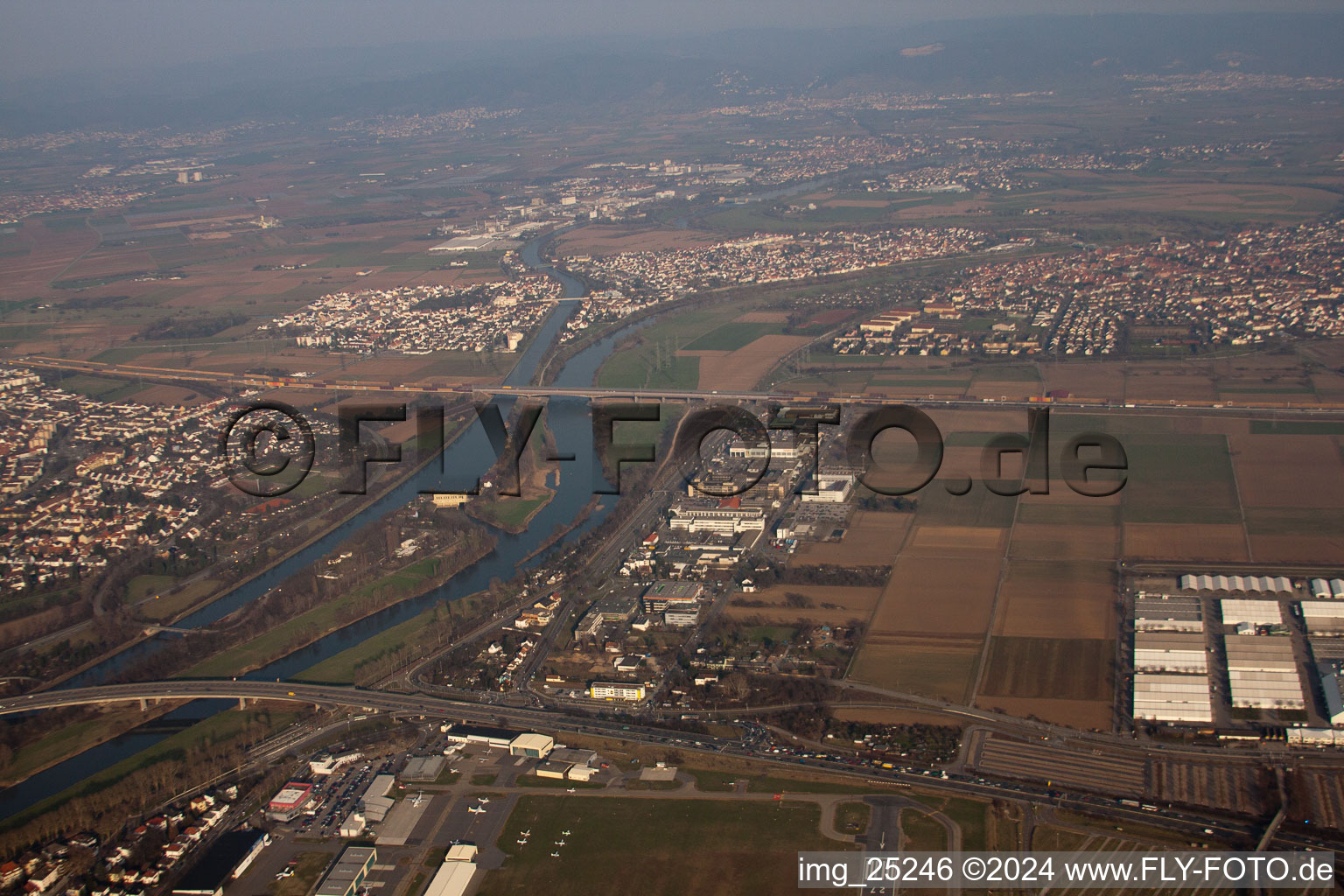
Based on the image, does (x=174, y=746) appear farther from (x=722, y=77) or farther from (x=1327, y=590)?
(x=722, y=77)

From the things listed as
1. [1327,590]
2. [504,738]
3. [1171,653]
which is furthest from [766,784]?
[1327,590]

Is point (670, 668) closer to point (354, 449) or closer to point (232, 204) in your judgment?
point (354, 449)

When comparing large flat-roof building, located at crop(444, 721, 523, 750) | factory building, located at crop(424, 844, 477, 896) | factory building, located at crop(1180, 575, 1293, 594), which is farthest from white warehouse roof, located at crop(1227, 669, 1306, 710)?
factory building, located at crop(424, 844, 477, 896)

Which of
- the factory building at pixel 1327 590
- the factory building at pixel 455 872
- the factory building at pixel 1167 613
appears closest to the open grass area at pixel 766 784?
the factory building at pixel 455 872

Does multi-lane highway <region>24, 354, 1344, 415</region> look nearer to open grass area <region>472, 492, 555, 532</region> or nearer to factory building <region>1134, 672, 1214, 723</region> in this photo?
open grass area <region>472, 492, 555, 532</region>

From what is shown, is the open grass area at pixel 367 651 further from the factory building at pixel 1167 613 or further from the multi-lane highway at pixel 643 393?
the multi-lane highway at pixel 643 393

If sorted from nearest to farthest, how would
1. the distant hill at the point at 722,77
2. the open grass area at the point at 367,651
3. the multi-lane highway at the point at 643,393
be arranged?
1. the open grass area at the point at 367,651
2. the multi-lane highway at the point at 643,393
3. the distant hill at the point at 722,77
